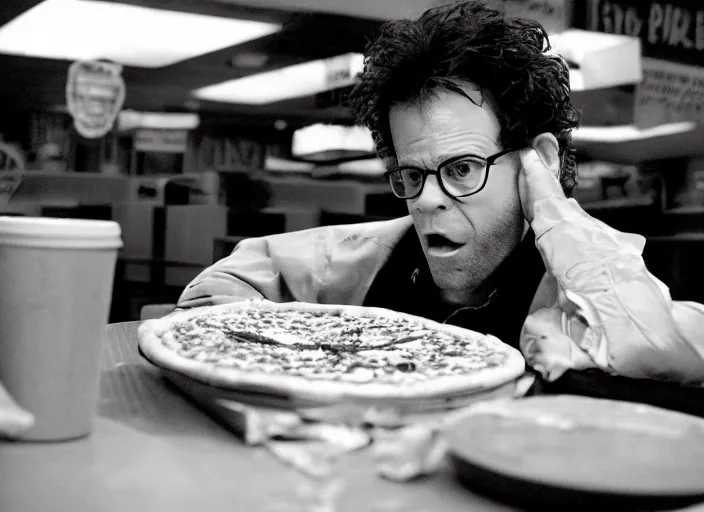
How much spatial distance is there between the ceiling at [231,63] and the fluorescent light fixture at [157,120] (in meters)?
0.03

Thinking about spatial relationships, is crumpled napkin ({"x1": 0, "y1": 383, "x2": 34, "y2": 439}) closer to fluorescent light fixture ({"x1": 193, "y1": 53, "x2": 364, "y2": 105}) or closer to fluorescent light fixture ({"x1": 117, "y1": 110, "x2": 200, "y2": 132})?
fluorescent light fixture ({"x1": 117, "y1": 110, "x2": 200, "y2": 132})

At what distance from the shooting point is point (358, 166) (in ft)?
10.0

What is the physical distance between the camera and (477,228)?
58.3 inches

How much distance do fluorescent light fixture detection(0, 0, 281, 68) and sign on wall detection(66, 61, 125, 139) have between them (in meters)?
0.04

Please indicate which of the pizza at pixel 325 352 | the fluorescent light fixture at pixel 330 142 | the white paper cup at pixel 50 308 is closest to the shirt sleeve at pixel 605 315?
the pizza at pixel 325 352

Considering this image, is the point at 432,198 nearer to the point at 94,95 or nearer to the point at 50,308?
the point at 50,308

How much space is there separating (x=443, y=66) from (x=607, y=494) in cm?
110

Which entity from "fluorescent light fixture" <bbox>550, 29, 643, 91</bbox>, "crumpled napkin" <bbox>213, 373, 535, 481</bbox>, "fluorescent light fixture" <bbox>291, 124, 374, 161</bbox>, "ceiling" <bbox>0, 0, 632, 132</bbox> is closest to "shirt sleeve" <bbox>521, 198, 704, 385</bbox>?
"crumpled napkin" <bbox>213, 373, 535, 481</bbox>

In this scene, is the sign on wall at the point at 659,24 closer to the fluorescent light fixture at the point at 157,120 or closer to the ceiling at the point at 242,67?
the ceiling at the point at 242,67

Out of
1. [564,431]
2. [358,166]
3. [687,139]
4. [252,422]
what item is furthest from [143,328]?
[687,139]

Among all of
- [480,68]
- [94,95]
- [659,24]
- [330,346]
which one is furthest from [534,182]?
[659,24]

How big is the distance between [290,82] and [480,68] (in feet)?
5.14

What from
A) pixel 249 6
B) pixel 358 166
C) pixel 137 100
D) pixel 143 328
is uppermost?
pixel 249 6

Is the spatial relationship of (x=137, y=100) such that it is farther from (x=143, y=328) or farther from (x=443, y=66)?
(x=143, y=328)
